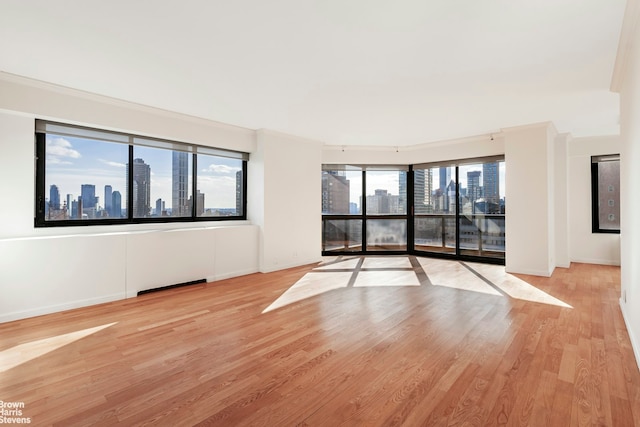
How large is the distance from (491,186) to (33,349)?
7118 mm

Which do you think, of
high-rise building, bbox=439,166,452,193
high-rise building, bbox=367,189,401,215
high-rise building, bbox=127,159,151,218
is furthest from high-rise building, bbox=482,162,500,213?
high-rise building, bbox=127,159,151,218

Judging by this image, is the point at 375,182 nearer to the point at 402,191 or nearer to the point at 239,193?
the point at 402,191

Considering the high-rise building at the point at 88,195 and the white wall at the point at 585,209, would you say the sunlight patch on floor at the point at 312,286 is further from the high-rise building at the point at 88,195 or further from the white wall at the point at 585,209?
the white wall at the point at 585,209

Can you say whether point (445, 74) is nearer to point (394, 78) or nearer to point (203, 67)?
point (394, 78)

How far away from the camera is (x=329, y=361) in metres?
2.37

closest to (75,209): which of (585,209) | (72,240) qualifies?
(72,240)

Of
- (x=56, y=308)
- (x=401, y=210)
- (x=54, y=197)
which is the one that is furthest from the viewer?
(x=401, y=210)

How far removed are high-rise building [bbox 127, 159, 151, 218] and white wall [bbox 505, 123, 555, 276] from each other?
5862mm

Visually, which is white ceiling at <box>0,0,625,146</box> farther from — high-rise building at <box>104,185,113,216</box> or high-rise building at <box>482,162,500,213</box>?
high-rise building at <box>482,162,500,213</box>

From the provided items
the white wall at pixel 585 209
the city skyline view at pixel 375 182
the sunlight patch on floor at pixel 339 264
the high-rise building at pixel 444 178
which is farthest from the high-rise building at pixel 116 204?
the white wall at pixel 585 209

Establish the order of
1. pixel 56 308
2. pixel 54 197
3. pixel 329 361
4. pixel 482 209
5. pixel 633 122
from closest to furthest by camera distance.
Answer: pixel 329 361, pixel 633 122, pixel 56 308, pixel 54 197, pixel 482 209

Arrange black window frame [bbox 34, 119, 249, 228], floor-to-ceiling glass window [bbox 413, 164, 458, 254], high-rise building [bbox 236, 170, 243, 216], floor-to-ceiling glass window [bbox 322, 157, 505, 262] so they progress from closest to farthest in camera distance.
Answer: black window frame [bbox 34, 119, 249, 228], high-rise building [bbox 236, 170, 243, 216], floor-to-ceiling glass window [bbox 322, 157, 505, 262], floor-to-ceiling glass window [bbox 413, 164, 458, 254]

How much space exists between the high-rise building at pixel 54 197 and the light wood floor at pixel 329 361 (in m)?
1.32

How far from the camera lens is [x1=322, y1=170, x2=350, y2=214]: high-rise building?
717cm
